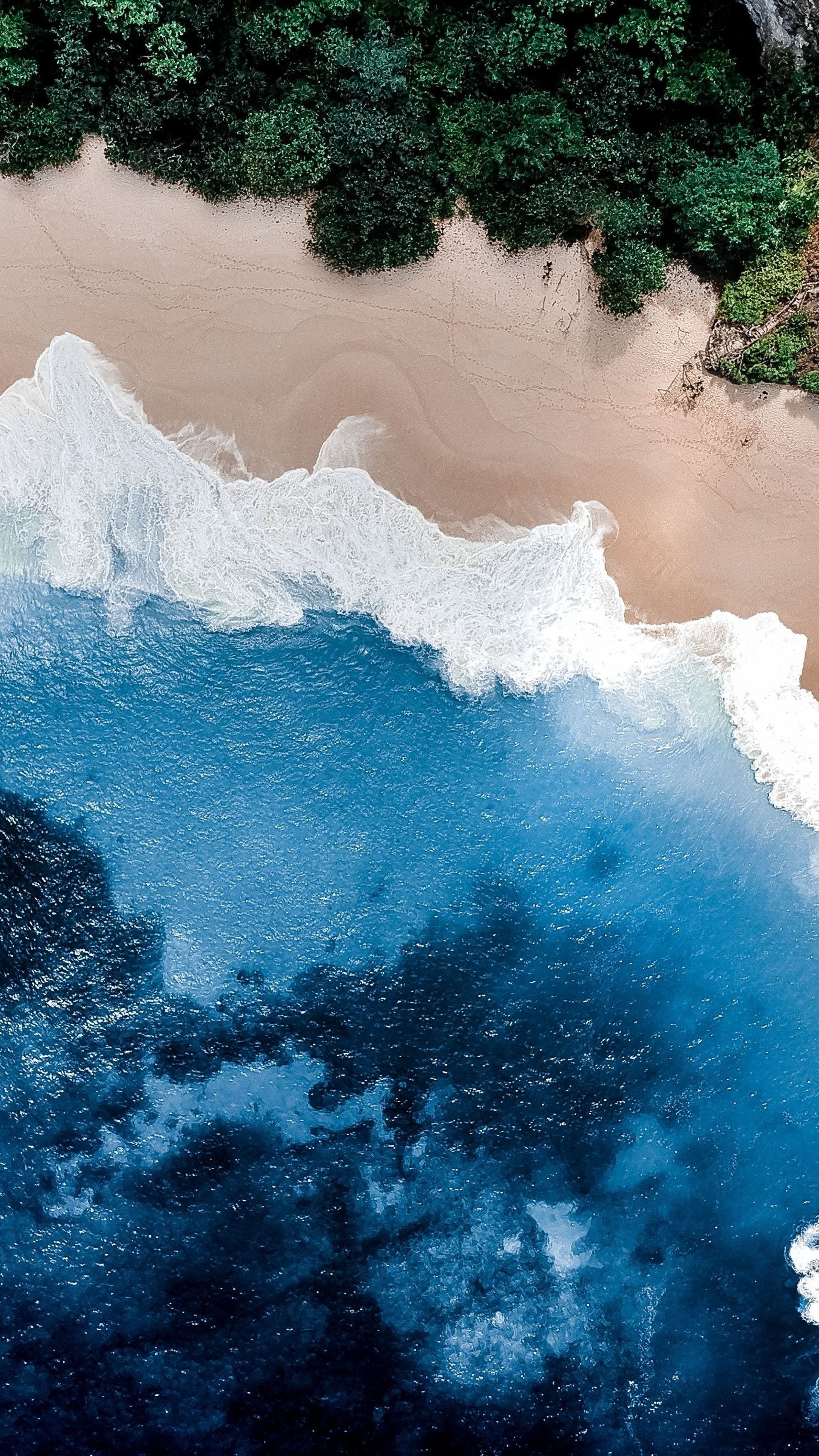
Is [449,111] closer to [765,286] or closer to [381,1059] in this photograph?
[765,286]

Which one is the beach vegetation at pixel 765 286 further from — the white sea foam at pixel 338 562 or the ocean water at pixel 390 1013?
the ocean water at pixel 390 1013

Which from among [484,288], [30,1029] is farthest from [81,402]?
[30,1029]

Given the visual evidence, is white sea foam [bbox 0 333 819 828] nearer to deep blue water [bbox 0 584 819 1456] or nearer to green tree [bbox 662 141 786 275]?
deep blue water [bbox 0 584 819 1456]

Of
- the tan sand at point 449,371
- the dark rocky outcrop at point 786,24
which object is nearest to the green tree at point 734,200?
the tan sand at point 449,371

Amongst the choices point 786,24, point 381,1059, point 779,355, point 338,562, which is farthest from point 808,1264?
point 786,24

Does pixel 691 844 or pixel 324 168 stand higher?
pixel 324 168

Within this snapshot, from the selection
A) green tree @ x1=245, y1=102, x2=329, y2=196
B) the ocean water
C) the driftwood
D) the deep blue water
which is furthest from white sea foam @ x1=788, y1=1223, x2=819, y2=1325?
green tree @ x1=245, y1=102, x2=329, y2=196

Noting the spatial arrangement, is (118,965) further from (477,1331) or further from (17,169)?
(17,169)
